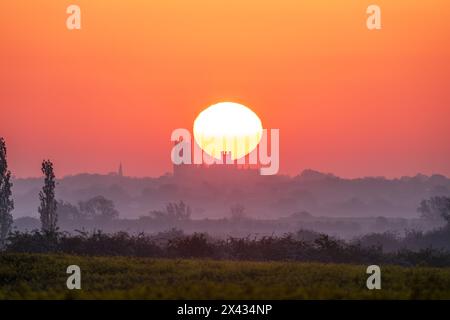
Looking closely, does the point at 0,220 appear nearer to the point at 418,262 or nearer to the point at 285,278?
the point at 418,262

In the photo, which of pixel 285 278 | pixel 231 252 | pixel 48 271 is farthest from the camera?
pixel 231 252

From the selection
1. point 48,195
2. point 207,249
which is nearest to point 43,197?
point 48,195

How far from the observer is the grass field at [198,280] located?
23000mm

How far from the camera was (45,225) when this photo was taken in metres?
84.4

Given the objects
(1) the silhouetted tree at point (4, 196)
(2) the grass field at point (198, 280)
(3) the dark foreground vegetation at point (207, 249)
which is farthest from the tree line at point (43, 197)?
(2) the grass field at point (198, 280)

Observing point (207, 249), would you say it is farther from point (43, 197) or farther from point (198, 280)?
point (43, 197)

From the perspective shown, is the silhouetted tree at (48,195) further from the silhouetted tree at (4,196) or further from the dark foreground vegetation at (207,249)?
the dark foreground vegetation at (207,249)

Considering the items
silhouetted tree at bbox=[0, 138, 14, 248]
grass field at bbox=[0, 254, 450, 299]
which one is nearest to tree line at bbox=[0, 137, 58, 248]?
silhouetted tree at bbox=[0, 138, 14, 248]

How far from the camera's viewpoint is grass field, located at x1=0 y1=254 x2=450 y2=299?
23.0 meters

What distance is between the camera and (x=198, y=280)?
2891cm

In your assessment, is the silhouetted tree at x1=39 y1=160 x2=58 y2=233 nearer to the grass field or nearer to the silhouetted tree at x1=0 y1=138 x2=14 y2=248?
the silhouetted tree at x1=0 y1=138 x2=14 y2=248
